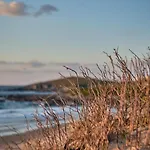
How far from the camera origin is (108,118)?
257 inches

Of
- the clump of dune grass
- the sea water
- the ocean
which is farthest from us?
the ocean

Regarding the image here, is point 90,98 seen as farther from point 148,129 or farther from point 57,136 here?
point 148,129

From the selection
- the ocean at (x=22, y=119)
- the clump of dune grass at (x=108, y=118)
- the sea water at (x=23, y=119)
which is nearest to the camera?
the clump of dune grass at (x=108, y=118)

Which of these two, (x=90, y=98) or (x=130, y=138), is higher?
(x=90, y=98)

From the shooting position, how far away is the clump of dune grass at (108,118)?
6402mm

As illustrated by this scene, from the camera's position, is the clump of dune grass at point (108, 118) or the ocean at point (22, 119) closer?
the clump of dune grass at point (108, 118)

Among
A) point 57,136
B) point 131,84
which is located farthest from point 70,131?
point 131,84

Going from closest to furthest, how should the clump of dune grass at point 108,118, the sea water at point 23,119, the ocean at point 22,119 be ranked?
the clump of dune grass at point 108,118, the sea water at point 23,119, the ocean at point 22,119

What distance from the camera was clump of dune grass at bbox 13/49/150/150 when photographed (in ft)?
21.0

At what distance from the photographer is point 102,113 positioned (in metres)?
6.73

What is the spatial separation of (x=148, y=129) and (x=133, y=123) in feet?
0.74

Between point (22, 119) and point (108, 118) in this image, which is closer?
Answer: point (108, 118)

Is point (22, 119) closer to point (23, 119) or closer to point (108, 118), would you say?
point (23, 119)

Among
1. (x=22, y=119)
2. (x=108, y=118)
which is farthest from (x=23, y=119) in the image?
(x=108, y=118)
